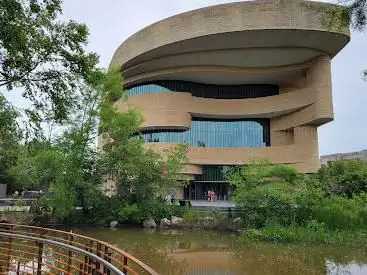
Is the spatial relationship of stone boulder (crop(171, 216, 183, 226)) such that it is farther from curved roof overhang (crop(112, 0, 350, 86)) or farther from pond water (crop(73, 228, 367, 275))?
curved roof overhang (crop(112, 0, 350, 86))

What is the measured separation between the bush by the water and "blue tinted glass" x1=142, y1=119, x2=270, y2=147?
18.1 meters

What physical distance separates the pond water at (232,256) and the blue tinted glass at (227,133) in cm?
2117

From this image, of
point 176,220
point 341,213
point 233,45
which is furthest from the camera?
point 233,45

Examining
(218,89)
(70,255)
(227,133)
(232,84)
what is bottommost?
(70,255)

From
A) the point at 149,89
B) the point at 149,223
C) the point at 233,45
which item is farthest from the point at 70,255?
the point at 149,89

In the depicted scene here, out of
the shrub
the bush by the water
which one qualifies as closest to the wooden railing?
the bush by the water

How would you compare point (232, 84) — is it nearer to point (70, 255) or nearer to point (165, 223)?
point (165, 223)

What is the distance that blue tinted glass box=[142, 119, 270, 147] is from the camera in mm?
39562

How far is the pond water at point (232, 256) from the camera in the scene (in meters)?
11.5

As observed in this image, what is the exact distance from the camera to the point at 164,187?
2377 centimetres

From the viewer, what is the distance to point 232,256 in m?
13.6

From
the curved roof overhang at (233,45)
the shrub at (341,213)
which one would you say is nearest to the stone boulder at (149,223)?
the shrub at (341,213)

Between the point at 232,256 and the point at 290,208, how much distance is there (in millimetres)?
6106

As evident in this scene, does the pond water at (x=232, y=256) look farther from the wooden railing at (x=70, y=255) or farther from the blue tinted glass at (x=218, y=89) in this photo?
the blue tinted glass at (x=218, y=89)
